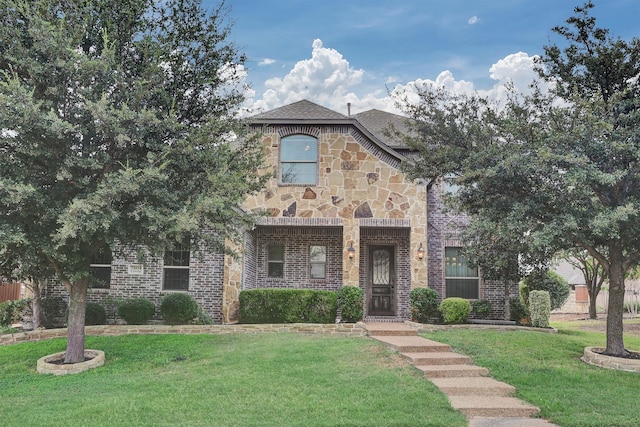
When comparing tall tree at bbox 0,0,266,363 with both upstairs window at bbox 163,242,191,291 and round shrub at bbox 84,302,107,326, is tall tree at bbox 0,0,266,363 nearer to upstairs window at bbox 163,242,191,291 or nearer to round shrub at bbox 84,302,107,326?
round shrub at bbox 84,302,107,326

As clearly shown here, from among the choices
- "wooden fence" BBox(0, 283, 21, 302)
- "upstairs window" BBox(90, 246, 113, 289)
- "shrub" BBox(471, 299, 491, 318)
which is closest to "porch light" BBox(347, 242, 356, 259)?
"shrub" BBox(471, 299, 491, 318)

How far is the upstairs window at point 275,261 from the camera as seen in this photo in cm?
1639

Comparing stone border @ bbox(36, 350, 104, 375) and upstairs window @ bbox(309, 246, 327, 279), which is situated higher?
upstairs window @ bbox(309, 246, 327, 279)

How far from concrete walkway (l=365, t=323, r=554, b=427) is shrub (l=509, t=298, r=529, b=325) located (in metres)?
5.90

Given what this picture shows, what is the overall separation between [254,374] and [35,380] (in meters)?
3.82

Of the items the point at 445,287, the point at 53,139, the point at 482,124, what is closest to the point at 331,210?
the point at 445,287

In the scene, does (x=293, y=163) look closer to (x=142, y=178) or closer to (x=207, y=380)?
(x=142, y=178)

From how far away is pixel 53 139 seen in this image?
873 cm

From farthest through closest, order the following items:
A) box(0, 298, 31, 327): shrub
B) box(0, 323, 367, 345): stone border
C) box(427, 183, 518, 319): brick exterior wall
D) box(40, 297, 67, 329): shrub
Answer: box(427, 183, 518, 319): brick exterior wall → box(0, 298, 31, 327): shrub → box(40, 297, 67, 329): shrub → box(0, 323, 367, 345): stone border

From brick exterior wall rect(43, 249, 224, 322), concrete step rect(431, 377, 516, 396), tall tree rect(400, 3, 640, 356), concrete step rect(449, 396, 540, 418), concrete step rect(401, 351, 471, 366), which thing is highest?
tall tree rect(400, 3, 640, 356)

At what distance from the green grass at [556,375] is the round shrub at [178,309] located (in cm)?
602

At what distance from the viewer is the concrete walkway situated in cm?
692

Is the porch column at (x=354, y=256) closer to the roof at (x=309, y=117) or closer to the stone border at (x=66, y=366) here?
the roof at (x=309, y=117)

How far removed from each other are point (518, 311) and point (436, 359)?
25.8 ft
